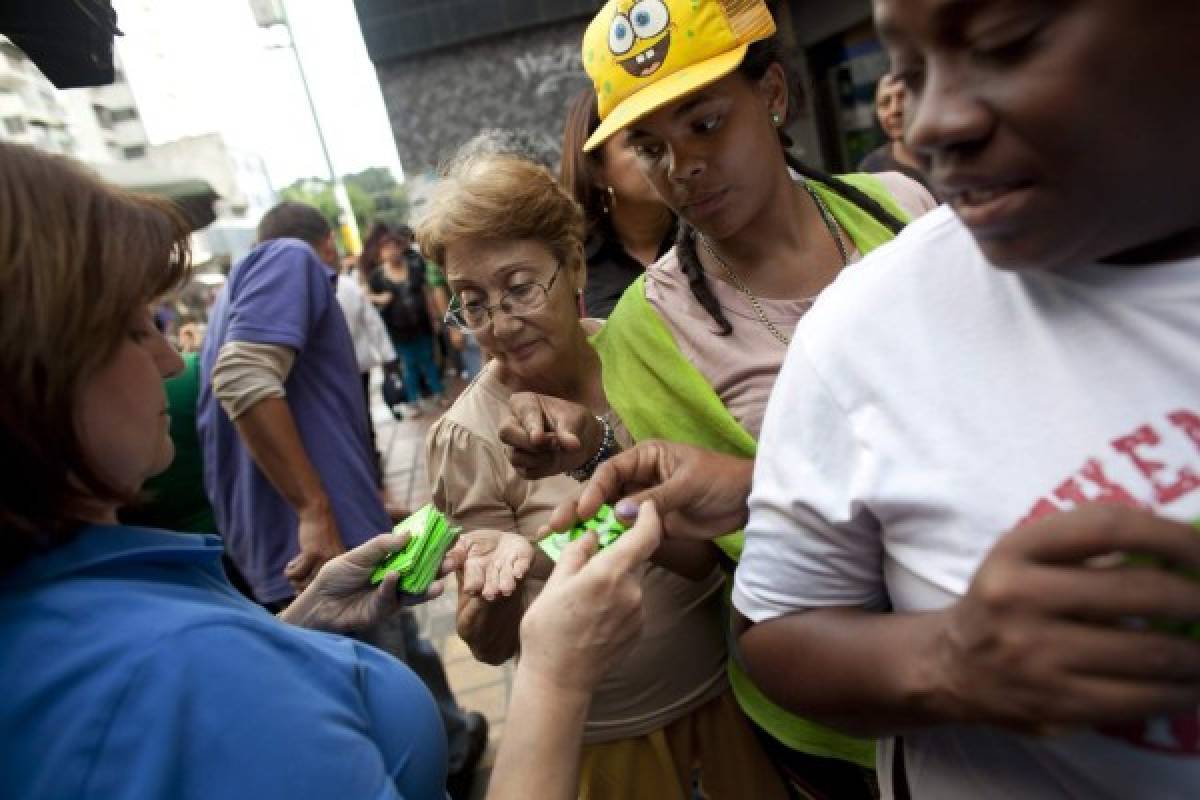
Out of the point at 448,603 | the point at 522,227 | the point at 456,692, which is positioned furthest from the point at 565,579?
the point at 448,603

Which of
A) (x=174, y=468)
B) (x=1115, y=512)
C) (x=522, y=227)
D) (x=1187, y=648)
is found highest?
(x=522, y=227)

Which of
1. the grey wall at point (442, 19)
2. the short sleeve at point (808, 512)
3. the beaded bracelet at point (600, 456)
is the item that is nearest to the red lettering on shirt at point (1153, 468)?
the short sleeve at point (808, 512)

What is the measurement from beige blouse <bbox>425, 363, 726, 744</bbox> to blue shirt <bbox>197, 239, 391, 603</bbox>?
3.17 ft

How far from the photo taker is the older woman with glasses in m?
1.75

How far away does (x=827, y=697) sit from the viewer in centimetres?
96

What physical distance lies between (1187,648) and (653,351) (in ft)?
3.42

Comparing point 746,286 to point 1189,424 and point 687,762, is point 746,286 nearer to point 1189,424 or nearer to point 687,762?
point 1189,424

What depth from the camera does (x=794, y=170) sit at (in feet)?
6.19

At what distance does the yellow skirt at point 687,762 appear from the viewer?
179 centimetres

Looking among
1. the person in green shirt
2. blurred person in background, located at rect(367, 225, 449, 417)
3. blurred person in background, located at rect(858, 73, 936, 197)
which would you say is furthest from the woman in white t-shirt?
blurred person in background, located at rect(367, 225, 449, 417)

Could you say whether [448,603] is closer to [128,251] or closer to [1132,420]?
[128,251]

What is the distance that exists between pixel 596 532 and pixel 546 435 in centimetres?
28

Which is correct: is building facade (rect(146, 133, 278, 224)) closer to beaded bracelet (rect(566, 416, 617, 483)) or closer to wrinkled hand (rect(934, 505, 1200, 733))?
beaded bracelet (rect(566, 416, 617, 483))

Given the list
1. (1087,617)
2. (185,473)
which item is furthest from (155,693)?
(185,473)
